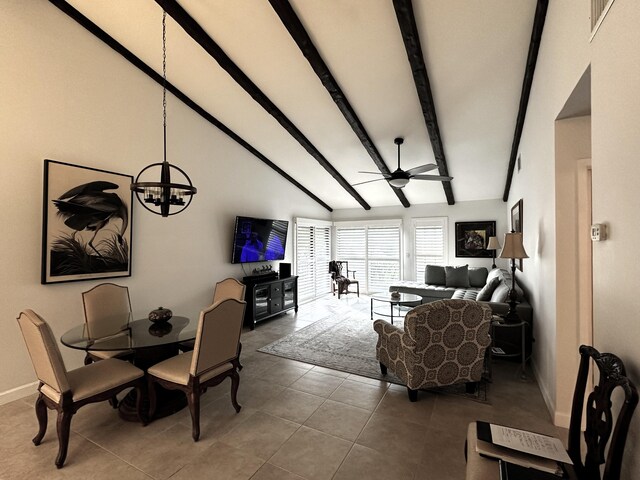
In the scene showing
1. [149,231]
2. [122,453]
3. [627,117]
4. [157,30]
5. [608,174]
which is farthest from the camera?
[149,231]

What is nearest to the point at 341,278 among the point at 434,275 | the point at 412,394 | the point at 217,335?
the point at 434,275

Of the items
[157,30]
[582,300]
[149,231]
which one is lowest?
[582,300]

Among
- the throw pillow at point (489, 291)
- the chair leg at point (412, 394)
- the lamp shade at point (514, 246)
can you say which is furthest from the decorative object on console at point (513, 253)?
the chair leg at point (412, 394)

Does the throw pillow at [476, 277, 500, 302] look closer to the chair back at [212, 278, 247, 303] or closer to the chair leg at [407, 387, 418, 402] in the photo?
the chair leg at [407, 387, 418, 402]

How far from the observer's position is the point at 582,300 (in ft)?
7.79

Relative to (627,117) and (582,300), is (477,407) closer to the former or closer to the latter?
(582,300)

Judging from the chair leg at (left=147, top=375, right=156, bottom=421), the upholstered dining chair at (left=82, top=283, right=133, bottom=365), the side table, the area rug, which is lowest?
the area rug

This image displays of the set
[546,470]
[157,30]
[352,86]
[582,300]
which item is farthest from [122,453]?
[352,86]

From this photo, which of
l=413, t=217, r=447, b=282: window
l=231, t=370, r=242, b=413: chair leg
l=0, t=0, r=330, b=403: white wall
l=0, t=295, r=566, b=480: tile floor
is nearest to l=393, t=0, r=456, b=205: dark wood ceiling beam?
l=413, t=217, r=447, b=282: window

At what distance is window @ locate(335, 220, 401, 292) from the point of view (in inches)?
326

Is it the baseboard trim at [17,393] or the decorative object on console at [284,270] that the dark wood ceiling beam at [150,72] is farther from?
the baseboard trim at [17,393]

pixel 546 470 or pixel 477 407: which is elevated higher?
pixel 546 470

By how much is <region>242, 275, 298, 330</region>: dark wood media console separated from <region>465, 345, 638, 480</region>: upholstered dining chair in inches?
→ 163

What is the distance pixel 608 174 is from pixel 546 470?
4.52 feet
